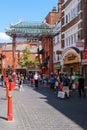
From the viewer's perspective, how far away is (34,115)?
54.1 ft

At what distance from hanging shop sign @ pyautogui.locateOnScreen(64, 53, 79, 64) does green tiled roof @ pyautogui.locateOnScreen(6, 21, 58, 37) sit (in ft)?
11.6

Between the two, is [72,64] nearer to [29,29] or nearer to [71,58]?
[71,58]

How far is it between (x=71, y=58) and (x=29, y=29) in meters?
6.46

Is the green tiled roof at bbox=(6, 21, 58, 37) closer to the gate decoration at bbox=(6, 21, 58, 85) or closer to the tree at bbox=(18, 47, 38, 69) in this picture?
the gate decoration at bbox=(6, 21, 58, 85)

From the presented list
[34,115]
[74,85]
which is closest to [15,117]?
[34,115]

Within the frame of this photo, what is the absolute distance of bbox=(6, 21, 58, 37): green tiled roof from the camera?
49594 millimetres

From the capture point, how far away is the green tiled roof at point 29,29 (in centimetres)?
4959

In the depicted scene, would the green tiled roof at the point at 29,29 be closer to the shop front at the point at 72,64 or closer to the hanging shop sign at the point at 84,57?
the shop front at the point at 72,64

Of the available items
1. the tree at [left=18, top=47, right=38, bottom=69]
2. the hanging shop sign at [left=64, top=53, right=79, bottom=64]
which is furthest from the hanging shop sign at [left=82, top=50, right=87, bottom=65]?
the tree at [left=18, top=47, right=38, bottom=69]

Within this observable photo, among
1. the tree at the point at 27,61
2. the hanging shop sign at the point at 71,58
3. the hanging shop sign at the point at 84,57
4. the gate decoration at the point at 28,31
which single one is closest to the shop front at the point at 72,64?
the hanging shop sign at the point at 71,58

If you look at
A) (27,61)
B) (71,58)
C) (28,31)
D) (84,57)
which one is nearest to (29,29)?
(28,31)

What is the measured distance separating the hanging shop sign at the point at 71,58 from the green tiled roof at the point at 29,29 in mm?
3545

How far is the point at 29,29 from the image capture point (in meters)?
50.2

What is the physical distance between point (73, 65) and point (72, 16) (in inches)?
249
